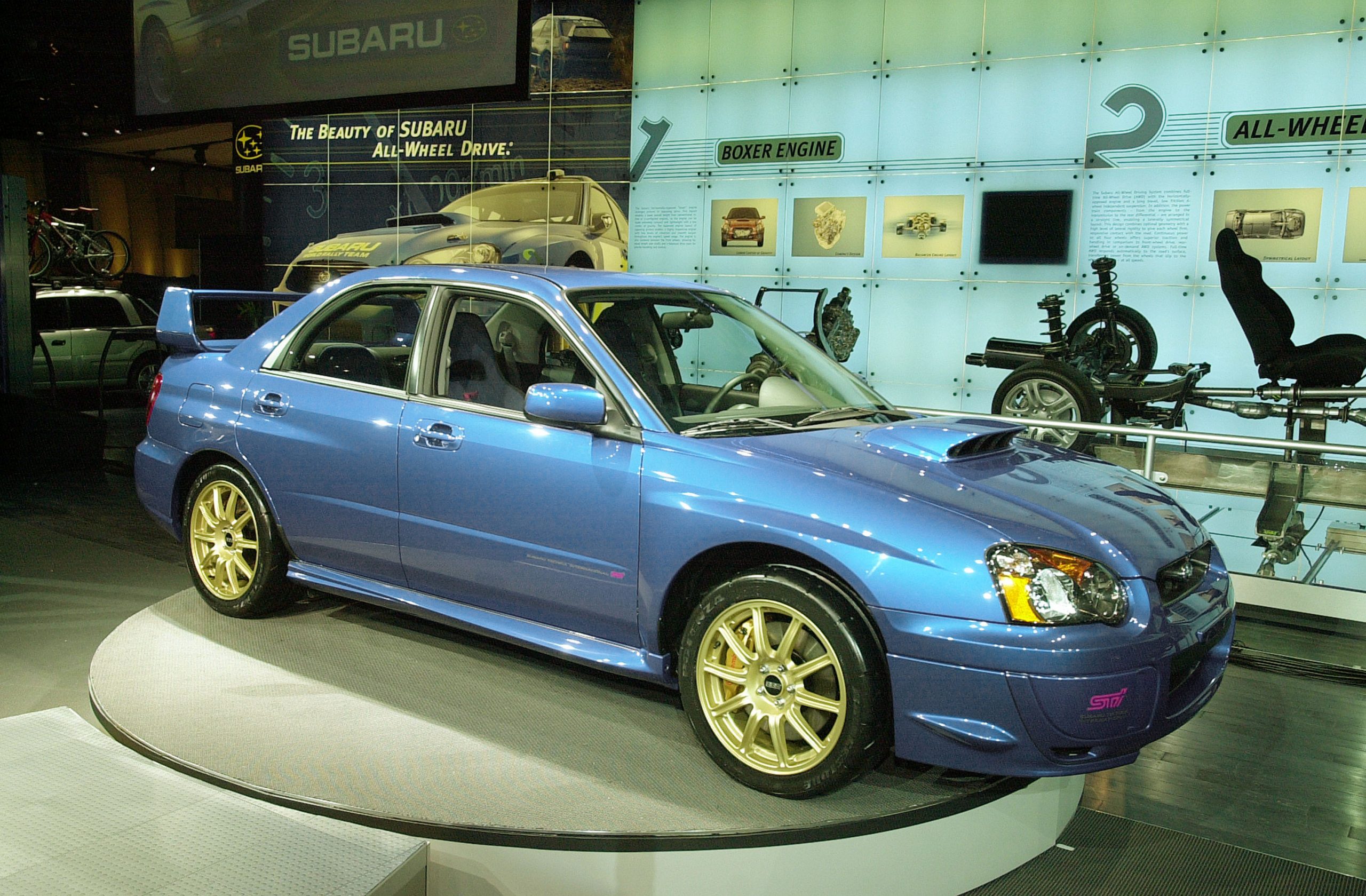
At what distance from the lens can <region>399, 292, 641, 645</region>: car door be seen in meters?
3.00

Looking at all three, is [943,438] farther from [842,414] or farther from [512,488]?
[512,488]

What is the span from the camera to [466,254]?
33.0 ft

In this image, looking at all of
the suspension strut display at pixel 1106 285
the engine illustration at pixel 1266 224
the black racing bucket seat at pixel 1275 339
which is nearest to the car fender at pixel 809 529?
the black racing bucket seat at pixel 1275 339

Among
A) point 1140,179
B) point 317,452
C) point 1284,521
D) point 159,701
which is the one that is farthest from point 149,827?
point 1140,179

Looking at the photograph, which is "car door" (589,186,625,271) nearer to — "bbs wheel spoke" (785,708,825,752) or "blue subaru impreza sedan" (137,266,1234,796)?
"blue subaru impreza sedan" (137,266,1234,796)

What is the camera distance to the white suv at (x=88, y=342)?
38.6 ft

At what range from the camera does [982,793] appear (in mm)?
2713

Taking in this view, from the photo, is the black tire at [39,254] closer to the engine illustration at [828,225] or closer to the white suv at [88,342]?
the white suv at [88,342]

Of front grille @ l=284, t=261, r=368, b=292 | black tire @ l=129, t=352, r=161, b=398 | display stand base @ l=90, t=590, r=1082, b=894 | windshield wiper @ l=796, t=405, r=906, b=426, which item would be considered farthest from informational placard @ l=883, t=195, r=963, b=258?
black tire @ l=129, t=352, r=161, b=398

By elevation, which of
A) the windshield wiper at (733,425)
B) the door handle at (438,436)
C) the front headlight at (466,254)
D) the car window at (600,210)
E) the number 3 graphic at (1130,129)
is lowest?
the door handle at (438,436)

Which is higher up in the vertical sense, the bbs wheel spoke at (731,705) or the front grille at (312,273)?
the front grille at (312,273)

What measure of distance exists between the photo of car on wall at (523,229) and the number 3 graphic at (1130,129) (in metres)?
4.07

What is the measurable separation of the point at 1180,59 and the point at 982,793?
246 inches

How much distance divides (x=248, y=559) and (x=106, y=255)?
11784 mm
